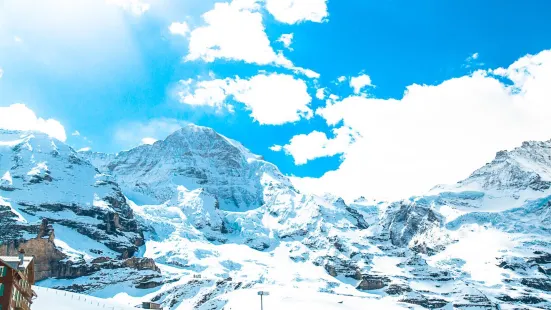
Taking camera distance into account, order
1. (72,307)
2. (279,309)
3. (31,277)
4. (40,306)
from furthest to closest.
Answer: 1. (279,309)
2. (72,307)
3. (40,306)
4. (31,277)

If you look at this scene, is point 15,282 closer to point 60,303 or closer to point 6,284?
point 6,284

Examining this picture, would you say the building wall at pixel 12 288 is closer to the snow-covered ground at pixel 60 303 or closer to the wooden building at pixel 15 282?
the wooden building at pixel 15 282

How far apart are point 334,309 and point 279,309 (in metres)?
16.5

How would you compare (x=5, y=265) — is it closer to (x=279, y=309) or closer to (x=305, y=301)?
(x=279, y=309)

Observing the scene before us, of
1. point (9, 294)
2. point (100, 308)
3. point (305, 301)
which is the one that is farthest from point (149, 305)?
point (9, 294)

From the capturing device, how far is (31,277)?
268 ft

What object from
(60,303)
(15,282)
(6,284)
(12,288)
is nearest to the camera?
(6,284)

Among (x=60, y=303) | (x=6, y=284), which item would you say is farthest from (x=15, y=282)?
(x=60, y=303)

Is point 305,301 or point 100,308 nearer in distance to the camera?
point 100,308

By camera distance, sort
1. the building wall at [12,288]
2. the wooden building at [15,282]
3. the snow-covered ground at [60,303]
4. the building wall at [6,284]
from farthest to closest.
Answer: the snow-covered ground at [60,303], the wooden building at [15,282], the building wall at [12,288], the building wall at [6,284]

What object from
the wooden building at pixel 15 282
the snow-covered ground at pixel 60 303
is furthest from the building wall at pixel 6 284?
the snow-covered ground at pixel 60 303

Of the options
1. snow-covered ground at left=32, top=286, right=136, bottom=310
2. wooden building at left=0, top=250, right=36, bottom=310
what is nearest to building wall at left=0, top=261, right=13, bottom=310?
wooden building at left=0, top=250, right=36, bottom=310

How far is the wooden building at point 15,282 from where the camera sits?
68562 millimetres

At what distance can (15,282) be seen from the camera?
2793 inches
